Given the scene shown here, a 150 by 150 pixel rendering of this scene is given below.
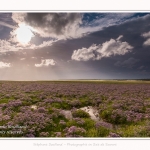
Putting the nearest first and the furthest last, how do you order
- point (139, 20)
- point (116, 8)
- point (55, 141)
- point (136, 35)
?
point (55, 141) → point (116, 8) → point (139, 20) → point (136, 35)

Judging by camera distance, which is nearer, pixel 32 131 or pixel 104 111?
pixel 32 131

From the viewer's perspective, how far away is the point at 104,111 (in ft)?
44.1

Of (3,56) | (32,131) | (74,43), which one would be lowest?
(32,131)

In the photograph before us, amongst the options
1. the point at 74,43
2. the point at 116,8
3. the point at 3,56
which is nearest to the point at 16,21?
the point at 3,56

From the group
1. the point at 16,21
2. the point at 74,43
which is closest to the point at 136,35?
the point at 74,43

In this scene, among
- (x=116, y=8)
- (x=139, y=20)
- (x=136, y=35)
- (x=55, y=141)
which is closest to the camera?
(x=55, y=141)

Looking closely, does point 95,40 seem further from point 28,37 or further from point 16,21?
point 16,21

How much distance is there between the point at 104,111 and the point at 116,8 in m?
7.45

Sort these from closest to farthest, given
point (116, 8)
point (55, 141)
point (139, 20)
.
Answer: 1. point (55, 141)
2. point (116, 8)
3. point (139, 20)

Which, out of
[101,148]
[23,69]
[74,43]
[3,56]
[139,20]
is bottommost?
[101,148]

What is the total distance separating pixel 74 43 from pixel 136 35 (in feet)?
16.6

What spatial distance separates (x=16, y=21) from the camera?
13.5 metres

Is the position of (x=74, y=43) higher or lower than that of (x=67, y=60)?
higher

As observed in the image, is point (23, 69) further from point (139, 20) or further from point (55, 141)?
point (139, 20)
